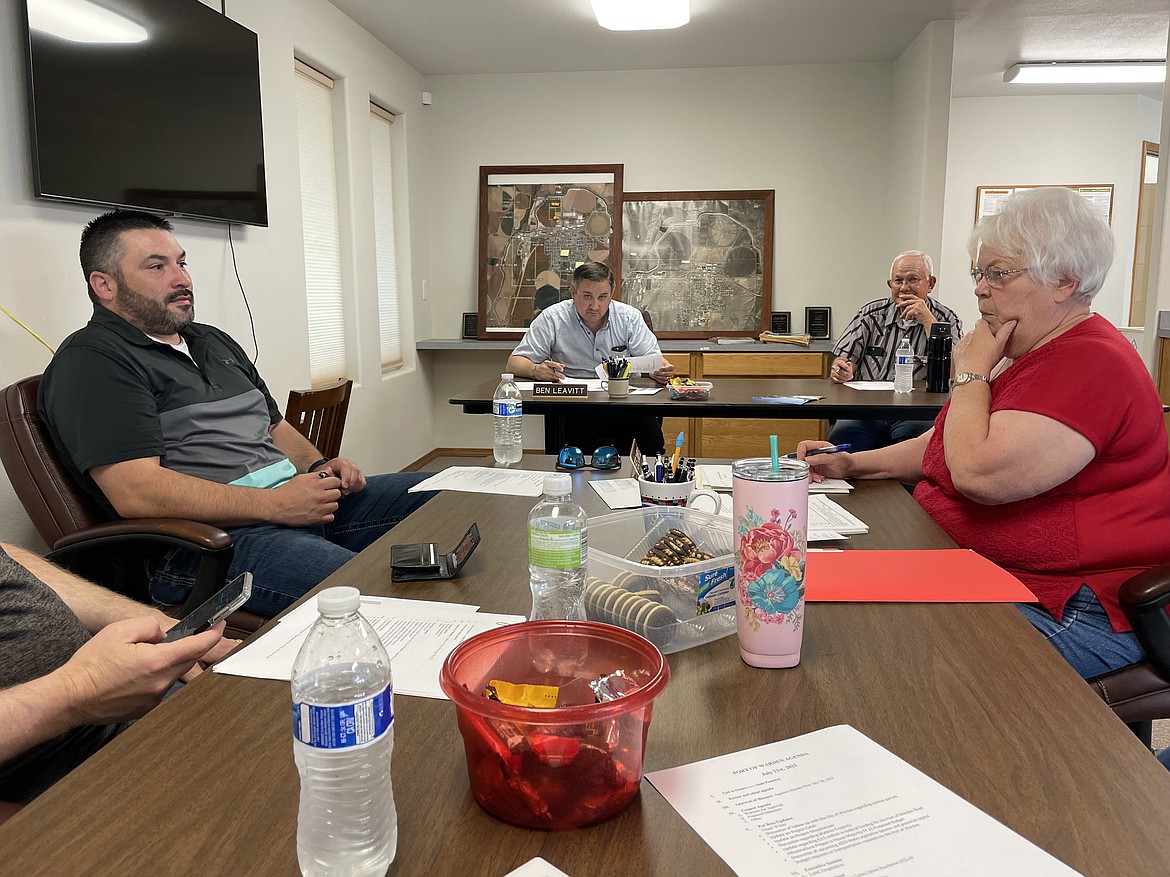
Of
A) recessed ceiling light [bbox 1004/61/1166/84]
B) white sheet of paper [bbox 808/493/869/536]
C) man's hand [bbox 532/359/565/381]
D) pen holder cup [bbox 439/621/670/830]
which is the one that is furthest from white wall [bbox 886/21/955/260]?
pen holder cup [bbox 439/621/670/830]

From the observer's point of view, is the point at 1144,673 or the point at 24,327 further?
the point at 24,327

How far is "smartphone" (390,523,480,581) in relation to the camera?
51.6 inches

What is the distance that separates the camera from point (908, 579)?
128cm

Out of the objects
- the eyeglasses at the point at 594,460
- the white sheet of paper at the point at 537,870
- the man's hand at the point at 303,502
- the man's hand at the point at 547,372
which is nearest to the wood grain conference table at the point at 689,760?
the white sheet of paper at the point at 537,870

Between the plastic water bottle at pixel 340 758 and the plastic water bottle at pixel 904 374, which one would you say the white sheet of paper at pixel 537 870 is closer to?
the plastic water bottle at pixel 340 758

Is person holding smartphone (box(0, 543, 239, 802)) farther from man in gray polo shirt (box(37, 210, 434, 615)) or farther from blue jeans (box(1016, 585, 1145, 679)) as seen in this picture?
blue jeans (box(1016, 585, 1145, 679))

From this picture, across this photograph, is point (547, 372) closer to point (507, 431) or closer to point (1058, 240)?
point (507, 431)

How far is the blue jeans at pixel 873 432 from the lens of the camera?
3.74 meters

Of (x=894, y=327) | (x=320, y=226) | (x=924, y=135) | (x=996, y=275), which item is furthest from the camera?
(x=924, y=135)

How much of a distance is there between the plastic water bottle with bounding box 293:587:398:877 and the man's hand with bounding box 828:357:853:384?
11.2 ft

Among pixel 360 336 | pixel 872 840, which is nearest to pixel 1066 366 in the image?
pixel 872 840

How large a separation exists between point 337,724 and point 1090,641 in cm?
128

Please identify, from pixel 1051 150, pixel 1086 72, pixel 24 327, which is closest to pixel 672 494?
pixel 24 327

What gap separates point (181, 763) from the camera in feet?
2.61
